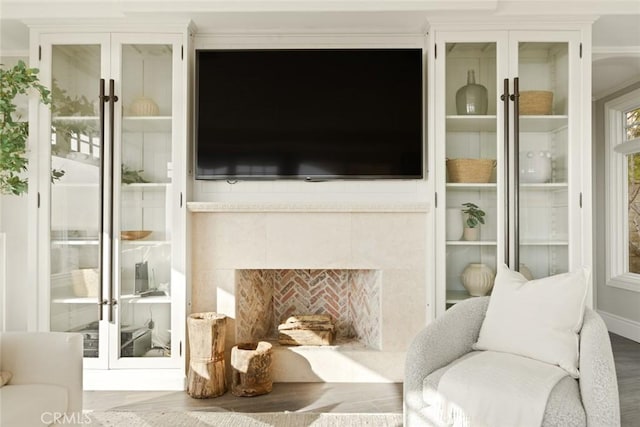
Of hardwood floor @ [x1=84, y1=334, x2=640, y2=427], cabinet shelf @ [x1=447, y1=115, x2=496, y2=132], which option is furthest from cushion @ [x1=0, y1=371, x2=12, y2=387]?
cabinet shelf @ [x1=447, y1=115, x2=496, y2=132]

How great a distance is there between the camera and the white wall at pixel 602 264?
432cm

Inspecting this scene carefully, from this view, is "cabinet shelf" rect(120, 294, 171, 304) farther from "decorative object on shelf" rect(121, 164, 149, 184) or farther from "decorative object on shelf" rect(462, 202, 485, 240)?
"decorative object on shelf" rect(462, 202, 485, 240)

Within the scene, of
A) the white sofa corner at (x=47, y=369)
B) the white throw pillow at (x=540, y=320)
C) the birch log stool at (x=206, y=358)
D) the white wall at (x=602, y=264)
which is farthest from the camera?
the white wall at (x=602, y=264)

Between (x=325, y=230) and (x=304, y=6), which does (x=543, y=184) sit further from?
(x=304, y=6)

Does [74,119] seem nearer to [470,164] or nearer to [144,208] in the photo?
[144,208]

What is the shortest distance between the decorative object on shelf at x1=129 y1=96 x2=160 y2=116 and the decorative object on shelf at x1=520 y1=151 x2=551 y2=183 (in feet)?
7.80

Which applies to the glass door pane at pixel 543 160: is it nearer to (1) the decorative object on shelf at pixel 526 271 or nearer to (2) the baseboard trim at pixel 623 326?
(1) the decorative object on shelf at pixel 526 271

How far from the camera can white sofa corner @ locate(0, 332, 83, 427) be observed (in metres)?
1.72

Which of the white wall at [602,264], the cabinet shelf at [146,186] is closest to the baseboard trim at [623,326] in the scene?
the white wall at [602,264]

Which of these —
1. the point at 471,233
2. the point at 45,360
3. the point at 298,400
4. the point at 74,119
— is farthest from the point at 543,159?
the point at 74,119

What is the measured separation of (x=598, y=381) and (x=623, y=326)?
10.7 ft

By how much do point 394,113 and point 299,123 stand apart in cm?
62

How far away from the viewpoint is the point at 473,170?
2.93 metres

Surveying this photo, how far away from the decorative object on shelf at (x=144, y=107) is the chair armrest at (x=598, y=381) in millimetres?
2691
